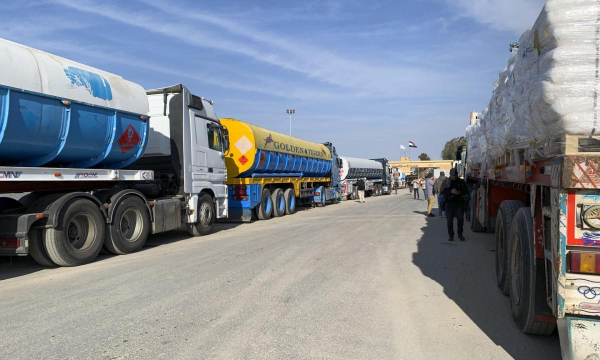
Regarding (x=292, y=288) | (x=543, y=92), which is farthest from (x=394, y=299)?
(x=543, y=92)

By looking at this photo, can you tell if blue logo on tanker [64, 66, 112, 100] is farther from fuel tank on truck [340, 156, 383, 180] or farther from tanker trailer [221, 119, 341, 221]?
fuel tank on truck [340, 156, 383, 180]

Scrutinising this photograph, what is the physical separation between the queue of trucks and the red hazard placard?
0.8 inches

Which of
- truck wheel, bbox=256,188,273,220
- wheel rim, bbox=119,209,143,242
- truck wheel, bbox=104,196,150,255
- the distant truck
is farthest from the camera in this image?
the distant truck

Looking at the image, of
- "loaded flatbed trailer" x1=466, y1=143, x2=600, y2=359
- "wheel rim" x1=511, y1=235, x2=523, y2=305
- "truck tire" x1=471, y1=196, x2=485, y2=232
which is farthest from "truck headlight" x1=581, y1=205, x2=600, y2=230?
"truck tire" x1=471, y1=196, x2=485, y2=232

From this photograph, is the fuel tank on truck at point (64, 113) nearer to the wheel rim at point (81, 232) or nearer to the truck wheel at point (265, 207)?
the wheel rim at point (81, 232)

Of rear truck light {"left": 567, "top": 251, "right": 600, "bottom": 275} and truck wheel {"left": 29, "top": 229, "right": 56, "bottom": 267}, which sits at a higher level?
rear truck light {"left": 567, "top": 251, "right": 600, "bottom": 275}

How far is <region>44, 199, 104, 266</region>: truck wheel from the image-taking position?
Result: 7074mm

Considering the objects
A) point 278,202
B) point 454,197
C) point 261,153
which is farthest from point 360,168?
point 454,197

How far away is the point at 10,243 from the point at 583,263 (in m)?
7.26

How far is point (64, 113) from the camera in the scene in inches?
284

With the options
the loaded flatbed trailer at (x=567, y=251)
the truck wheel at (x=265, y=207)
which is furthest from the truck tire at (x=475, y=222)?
the loaded flatbed trailer at (x=567, y=251)

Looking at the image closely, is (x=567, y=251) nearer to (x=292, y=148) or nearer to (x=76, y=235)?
(x=76, y=235)

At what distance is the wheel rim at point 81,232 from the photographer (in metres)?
7.59

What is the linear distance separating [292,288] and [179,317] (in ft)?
5.44
